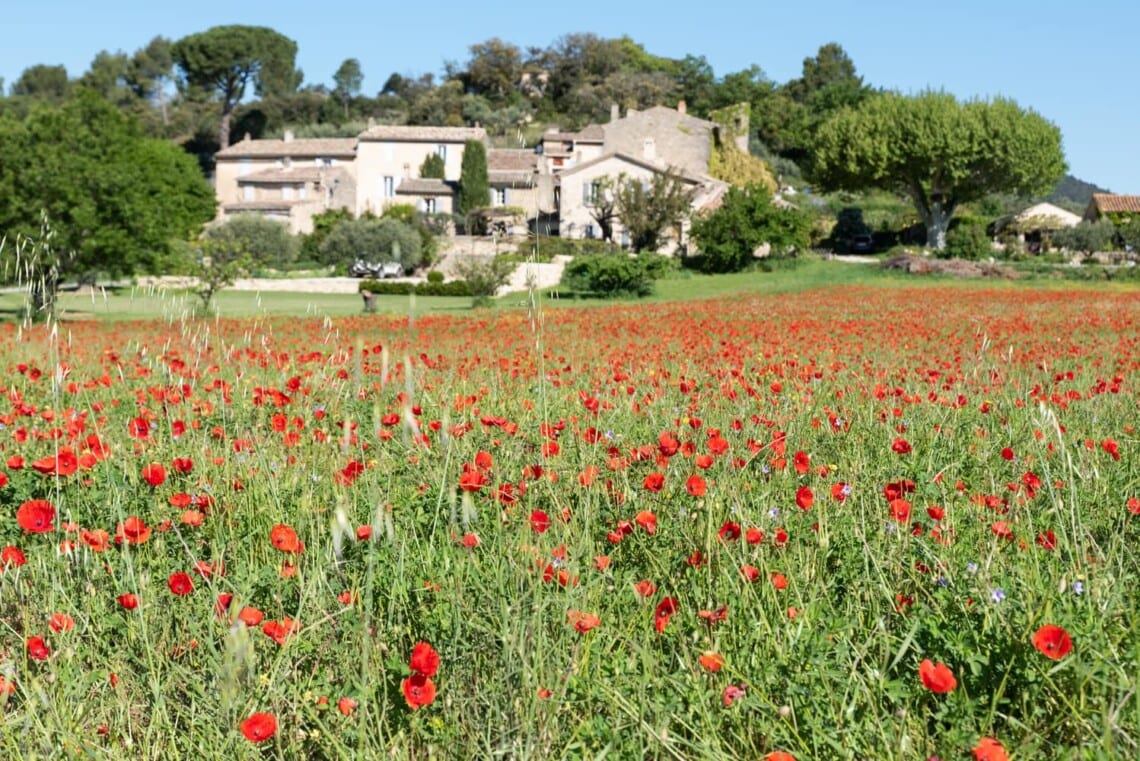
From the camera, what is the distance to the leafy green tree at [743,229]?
139ft

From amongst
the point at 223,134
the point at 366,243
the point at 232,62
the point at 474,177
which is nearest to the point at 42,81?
the point at 232,62

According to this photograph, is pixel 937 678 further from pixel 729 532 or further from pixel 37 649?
pixel 37 649

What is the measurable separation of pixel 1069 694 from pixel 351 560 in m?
1.97

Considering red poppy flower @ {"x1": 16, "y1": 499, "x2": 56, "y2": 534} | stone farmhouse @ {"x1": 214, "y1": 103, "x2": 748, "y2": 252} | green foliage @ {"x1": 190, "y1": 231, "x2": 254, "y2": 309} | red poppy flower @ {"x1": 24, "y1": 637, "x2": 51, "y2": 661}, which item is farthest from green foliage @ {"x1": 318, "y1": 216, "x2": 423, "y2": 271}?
red poppy flower @ {"x1": 24, "y1": 637, "x2": 51, "y2": 661}

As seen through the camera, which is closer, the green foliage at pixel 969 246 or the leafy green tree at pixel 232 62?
the green foliage at pixel 969 246

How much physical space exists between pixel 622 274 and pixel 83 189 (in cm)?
1556

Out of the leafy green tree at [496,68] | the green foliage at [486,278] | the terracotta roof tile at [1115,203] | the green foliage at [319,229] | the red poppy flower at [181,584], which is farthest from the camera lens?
the leafy green tree at [496,68]

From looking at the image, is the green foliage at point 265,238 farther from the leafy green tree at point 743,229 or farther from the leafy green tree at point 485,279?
the leafy green tree at point 485,279

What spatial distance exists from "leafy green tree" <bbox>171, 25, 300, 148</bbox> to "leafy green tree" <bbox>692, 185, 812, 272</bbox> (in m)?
70.5

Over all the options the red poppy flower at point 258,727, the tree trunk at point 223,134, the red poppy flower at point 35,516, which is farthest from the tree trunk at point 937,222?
the tree trunk at point 223,134

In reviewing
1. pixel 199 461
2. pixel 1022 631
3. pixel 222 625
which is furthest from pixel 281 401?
pixel 1022 631

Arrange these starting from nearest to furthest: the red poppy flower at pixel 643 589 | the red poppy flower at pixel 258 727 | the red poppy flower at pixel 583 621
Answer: the red poppy flower at pixel 258 727
the red poppy flower at pixel 583 621
the red poppy flower at pixel 643 589

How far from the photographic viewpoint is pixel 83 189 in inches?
1042

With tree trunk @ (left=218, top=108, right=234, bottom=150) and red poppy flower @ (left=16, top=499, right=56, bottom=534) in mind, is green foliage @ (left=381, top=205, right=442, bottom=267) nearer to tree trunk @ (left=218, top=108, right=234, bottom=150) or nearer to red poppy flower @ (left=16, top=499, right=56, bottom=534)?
tree trunk @ (left=218, top=108, right=234, bottom=150)
